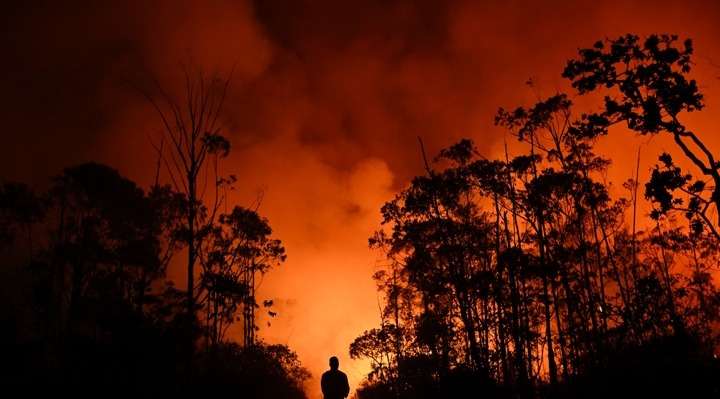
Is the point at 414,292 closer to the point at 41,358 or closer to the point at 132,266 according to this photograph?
the point at 132,266

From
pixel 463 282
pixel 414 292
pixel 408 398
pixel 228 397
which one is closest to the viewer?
pixel 228 397

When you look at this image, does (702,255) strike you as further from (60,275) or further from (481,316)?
(60,275)

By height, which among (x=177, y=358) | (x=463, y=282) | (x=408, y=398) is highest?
(x=463, y=282)

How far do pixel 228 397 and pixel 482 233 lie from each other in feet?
45.7

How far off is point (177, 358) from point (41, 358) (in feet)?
11.3

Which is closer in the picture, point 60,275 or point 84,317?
point 84,317

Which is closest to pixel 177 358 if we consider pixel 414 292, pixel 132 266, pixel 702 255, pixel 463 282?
pixel 463 282

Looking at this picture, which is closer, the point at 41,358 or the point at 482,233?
the point at 41,358

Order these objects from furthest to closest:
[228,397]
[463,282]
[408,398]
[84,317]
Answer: [84,317]
[408,398]
[463,282]
[228,397]

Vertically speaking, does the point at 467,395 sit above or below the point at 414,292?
below

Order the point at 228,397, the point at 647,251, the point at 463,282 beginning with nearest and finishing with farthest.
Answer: the point at 228,397 < the point at 463,282 < the point at 647,251

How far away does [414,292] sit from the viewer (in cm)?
3400

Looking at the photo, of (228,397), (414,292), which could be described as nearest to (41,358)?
(228,397)

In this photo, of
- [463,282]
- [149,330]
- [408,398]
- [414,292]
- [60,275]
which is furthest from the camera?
[414,292]
